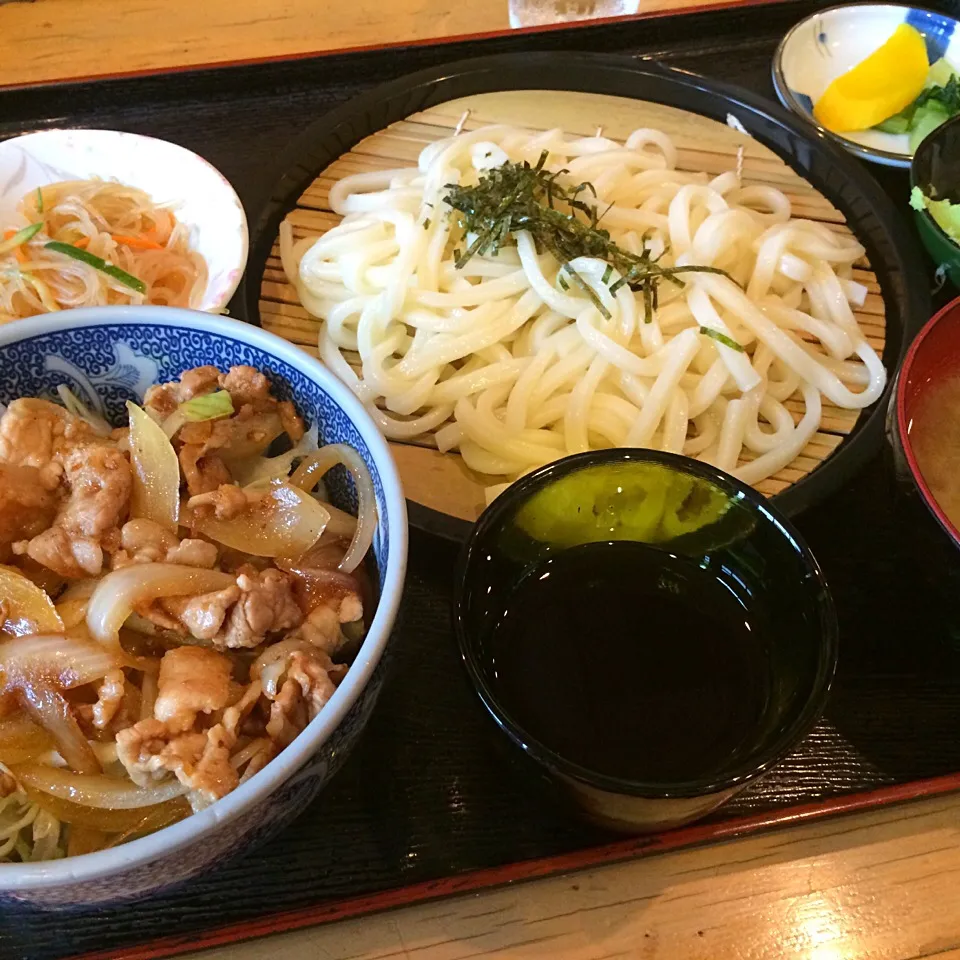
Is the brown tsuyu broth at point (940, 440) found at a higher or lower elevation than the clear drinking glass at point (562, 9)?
A: lower

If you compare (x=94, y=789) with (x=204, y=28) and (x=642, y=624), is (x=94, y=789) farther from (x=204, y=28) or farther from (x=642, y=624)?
(x=204, y=28)

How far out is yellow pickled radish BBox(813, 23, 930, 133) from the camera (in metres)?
1.97

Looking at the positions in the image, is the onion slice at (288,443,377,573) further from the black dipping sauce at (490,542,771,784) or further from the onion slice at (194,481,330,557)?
the black dipping sauce at (490,542,771,784)

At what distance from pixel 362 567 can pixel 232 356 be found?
12.4 inches

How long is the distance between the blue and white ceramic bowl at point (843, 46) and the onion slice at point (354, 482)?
5.04ft

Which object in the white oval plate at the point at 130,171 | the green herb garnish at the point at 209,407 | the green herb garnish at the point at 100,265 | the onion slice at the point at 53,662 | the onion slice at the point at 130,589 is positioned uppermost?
the white oval plate at the point at 130,171

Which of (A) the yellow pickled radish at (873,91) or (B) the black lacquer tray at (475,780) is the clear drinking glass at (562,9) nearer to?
(A) the yellow pickled radish at (873,91)

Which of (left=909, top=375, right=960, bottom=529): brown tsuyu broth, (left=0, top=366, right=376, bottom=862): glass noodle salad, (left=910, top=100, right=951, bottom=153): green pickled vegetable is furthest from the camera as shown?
(left=910, top=100, right=951, bottom=153): green pickled vegetable

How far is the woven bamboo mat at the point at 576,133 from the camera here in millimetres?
1667

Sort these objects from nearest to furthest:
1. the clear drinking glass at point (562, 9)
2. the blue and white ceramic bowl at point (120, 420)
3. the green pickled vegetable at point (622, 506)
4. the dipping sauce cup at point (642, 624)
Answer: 1. the blue and white ceramic bowl at point (120, 420)
2. the dipping sauce cup at point (642, 624)
3. the green pickled vegetable at point (622, 506)
4. the clear drinking glass at point (562, 9)

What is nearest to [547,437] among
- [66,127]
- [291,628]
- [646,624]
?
[646,624]

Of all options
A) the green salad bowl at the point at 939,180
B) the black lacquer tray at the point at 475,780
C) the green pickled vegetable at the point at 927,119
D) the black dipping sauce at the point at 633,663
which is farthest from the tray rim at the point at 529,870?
the green pickled vegetable at the point at 927,119

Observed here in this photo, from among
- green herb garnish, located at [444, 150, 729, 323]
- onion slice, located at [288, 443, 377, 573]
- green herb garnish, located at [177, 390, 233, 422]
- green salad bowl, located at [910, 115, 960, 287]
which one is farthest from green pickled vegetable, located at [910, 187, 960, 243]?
green herb garnish, located at [177, 390, 233, 422]

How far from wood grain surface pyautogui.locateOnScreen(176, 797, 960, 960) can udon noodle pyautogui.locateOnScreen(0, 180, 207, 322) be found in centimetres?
112
